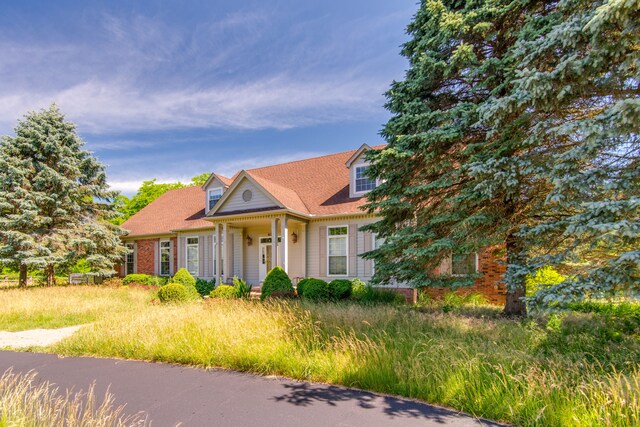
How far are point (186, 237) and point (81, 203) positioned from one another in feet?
21.4

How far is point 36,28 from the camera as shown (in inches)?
340

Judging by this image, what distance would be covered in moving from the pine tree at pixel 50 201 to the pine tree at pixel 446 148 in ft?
57.2

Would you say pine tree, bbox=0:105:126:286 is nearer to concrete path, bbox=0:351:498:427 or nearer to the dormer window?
the dormer window

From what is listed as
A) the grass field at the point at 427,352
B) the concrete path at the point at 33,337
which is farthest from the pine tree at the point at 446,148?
the concrete path at the point at 33,337

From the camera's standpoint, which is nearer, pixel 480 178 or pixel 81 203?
pixel 480 178

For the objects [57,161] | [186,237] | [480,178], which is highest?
[57,161]

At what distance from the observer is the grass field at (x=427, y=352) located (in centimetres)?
376

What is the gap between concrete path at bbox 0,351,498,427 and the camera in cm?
396

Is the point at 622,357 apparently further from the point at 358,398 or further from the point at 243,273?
the point at 243,273

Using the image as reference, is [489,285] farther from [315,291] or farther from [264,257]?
[264,257]

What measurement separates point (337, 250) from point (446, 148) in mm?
8525

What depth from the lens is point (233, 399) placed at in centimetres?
460

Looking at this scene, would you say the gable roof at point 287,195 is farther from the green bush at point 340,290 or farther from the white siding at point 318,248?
the green bush at point 340,290

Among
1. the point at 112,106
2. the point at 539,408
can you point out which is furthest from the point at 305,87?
the point at 539,408
